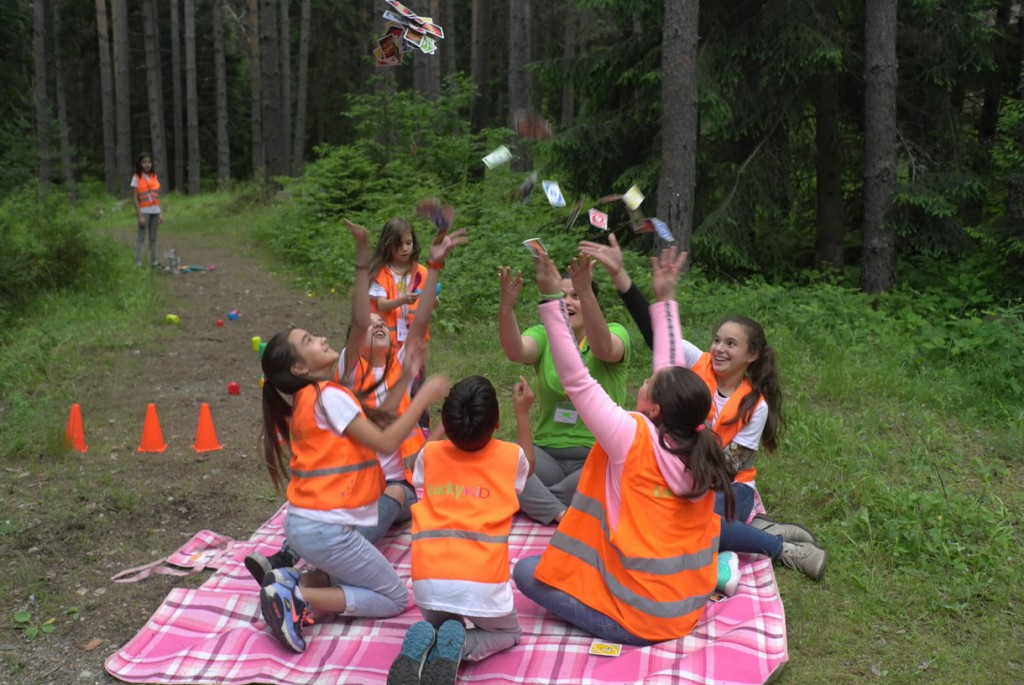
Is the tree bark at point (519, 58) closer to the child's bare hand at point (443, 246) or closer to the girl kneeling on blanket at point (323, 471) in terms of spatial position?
the child's bare hand at point (443, 246)

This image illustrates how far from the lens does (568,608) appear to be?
3939 mm

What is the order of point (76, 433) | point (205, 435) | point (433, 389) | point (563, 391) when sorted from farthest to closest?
point (205, 435) < point (76, 433) < point (563, 391) < point (433, 389)

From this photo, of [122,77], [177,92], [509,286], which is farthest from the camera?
[177,92]

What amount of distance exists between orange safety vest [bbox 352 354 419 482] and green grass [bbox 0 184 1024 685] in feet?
5.53

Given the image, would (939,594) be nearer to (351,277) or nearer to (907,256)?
(907,256)

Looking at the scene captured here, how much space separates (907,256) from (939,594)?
828 cm

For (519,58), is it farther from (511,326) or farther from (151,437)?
(511,326)

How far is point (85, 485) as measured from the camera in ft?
19.0

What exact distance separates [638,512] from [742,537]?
124 centimetres

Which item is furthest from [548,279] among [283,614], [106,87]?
[106,87]

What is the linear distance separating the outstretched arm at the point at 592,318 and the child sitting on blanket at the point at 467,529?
0.65 metres

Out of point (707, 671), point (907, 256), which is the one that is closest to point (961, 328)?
point (907, 256)

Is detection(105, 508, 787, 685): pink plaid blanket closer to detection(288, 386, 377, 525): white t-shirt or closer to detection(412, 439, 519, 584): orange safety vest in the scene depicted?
detection(412, 439, 519, 584): orange safety vest

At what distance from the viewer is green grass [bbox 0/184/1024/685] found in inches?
163
